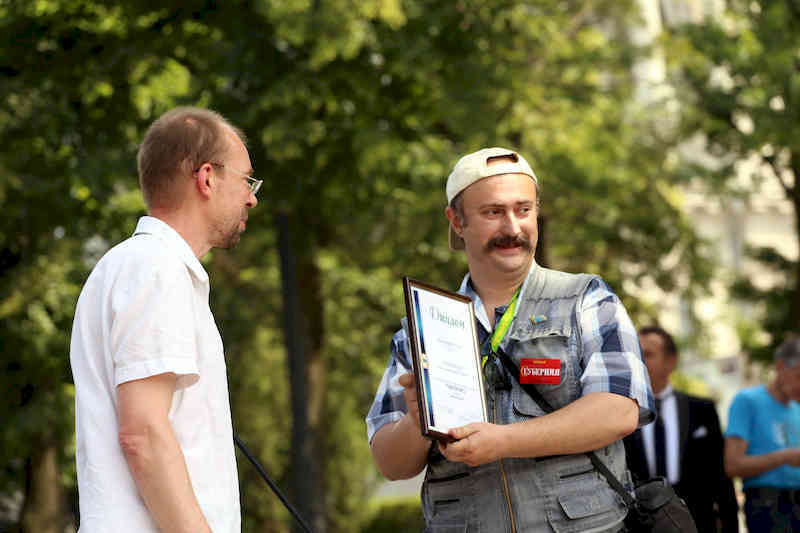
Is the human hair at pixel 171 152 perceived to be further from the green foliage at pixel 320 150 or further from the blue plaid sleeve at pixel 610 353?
the green foliage at pixel 320 150

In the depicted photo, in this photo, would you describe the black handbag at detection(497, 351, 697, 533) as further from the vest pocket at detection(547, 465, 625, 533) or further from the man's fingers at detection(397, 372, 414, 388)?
the man's fingers at detection(397, 372, 414, 388)

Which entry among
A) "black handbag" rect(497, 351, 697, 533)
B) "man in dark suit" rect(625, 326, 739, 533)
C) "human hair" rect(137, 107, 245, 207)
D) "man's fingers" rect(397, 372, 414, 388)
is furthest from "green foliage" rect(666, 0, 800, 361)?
"human hair" rect(137, 107, 245, 207)

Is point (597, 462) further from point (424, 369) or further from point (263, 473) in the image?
point (263, 473)

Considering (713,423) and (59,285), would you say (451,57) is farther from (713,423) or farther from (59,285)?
(713,423)

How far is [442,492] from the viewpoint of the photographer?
12.1 ft

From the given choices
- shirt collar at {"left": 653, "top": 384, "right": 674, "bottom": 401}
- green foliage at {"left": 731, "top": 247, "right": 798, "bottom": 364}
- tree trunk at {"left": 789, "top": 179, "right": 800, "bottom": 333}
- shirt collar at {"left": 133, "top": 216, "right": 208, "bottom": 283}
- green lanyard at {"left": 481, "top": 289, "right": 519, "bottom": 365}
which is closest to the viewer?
shirt collar at {"left": 133, "top": 216, "right": 208, "bottom": 283}

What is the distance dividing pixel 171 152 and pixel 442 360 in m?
0.93

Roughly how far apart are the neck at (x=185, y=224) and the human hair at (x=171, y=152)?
1.0 inches

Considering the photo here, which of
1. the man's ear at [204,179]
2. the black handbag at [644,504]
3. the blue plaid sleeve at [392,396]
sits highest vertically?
the man's ear at [204,179]

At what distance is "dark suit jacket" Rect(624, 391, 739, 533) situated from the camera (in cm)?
655

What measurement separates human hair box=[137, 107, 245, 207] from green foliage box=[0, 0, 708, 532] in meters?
7.87

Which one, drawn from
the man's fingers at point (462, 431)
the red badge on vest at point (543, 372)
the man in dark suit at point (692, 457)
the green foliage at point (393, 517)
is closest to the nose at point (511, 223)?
the red badge on vest at point (543, 372)

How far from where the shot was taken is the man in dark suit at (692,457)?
21.5ft

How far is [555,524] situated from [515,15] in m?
10.3
